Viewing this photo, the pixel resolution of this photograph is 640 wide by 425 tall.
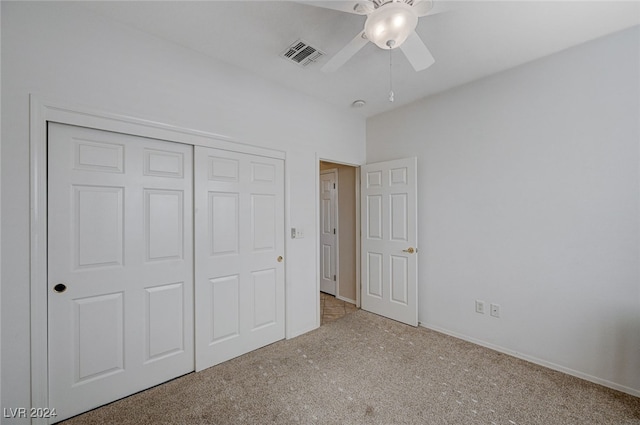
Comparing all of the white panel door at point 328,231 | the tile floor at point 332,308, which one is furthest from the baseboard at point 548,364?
the white panel door at point 328,231

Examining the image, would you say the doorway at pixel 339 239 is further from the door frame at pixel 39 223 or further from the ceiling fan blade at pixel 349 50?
the door frame at pixel 39 223

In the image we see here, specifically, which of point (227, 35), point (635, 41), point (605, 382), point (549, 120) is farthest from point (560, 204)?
point (227, 35)

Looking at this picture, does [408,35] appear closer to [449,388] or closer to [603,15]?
[603,15]

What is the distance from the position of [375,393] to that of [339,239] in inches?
93.8

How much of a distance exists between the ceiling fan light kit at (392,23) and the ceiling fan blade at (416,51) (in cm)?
8

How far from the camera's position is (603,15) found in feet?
5.89

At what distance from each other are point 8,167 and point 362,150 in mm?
3330

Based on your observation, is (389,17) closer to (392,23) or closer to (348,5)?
(392,23)

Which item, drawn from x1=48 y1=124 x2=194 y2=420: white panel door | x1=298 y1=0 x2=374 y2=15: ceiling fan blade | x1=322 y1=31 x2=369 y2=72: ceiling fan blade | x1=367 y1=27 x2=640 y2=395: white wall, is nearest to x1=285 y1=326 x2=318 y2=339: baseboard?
x1=48 y1=124 x2=194 y2=420: white panel door

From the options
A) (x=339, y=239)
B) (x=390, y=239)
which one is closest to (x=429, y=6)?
(x=390, y=239)

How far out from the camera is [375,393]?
6.45 ft

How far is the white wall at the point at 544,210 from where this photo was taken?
1968 mm

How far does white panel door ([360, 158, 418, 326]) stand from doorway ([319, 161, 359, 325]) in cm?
24

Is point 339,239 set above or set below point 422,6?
below
